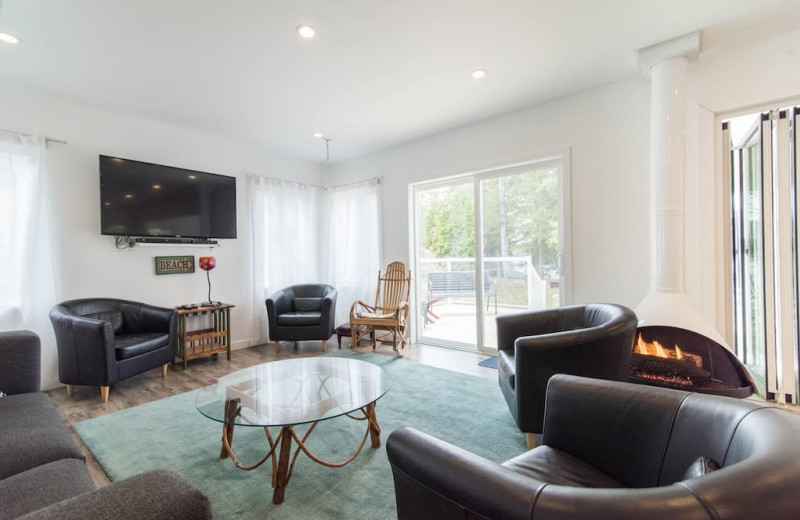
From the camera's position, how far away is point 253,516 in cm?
158

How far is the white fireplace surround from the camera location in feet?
8.48

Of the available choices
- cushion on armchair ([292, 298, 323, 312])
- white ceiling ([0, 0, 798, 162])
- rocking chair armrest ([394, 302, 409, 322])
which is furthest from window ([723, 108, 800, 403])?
cushion on armchair ([292, 298, 323, 312])

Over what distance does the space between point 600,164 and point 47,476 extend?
3987 millimetres

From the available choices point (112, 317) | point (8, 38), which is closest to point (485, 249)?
point (112, 317)

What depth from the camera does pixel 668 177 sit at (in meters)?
2.64

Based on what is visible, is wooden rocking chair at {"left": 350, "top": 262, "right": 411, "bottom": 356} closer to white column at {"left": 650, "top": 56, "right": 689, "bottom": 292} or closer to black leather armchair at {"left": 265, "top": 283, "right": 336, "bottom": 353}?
black leather armchair at {"left": 265, "top": 283, "right": 336, "bottom": 353}

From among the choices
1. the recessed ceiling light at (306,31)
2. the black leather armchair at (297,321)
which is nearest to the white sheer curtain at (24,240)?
the black leather armchair at (297,321)

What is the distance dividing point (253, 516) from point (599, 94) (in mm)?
4013

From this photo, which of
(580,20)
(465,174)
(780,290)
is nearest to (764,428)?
(580,20)

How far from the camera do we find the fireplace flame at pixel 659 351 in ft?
7.99

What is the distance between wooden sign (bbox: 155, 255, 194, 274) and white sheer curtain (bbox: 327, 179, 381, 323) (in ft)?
6.29

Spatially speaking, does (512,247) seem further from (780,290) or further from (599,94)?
(780,290)

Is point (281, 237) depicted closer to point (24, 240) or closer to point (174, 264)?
point (174, 264)

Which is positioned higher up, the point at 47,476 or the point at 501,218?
the point at 501,218
